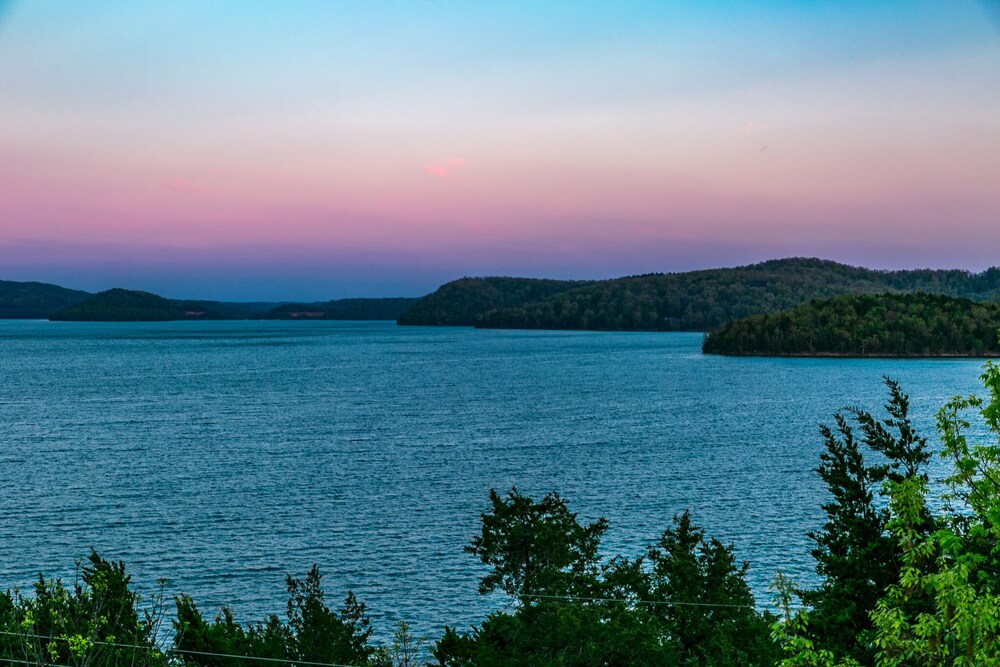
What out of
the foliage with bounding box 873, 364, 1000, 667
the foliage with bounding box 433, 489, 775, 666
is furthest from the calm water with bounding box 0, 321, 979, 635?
the foliage with bounding box 873, 364, 1000, 667

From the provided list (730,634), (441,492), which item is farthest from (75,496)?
(730,634)

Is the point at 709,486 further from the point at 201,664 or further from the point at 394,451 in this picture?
the point at 201,664

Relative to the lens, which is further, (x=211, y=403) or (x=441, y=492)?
(x=211, y=403)

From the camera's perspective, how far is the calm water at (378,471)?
1425 inches

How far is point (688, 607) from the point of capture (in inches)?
843

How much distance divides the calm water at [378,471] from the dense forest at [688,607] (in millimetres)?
8239

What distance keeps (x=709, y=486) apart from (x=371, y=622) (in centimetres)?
2787

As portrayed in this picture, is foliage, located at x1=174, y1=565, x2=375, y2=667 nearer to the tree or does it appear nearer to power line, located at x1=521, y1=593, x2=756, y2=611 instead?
power line, located at x1=521, y1=593, x2=756, y2=611

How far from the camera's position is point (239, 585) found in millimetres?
Answer: 33562

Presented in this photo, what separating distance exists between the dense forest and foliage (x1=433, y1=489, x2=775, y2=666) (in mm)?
47

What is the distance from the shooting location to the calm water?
36188mm

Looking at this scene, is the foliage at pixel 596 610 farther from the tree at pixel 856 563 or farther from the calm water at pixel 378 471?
the calm water at pixel 378 471

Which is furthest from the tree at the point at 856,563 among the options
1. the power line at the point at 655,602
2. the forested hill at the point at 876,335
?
the forested hill at the point at 876,335

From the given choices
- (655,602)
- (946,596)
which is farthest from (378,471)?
(946,596)
